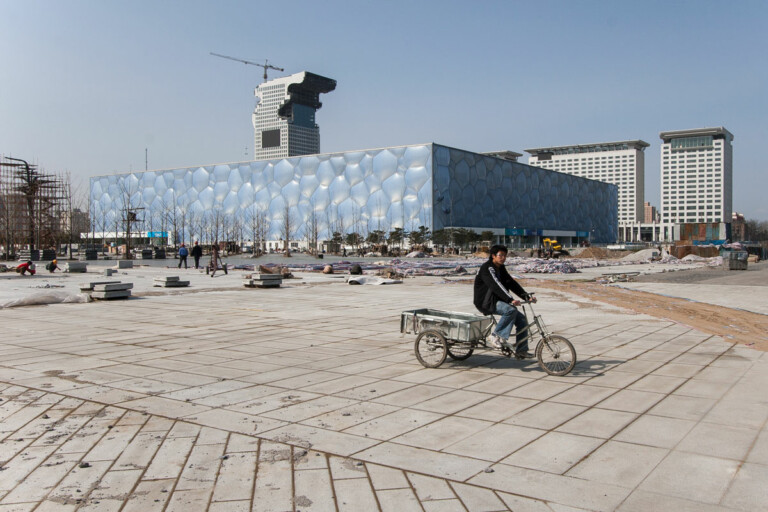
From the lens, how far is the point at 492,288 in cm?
722

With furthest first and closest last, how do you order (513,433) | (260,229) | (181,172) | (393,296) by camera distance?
(181,172) < (260,229) < (393,296) < (513,433)

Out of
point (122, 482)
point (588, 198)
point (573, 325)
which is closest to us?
point (122, 482)

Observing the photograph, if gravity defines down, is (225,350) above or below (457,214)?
below

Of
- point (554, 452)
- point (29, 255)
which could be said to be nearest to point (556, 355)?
point (554, 452)

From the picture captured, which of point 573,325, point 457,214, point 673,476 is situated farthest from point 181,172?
point 673,476

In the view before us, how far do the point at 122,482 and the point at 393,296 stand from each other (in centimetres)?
1396

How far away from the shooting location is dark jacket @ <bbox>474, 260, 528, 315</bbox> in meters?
7.19

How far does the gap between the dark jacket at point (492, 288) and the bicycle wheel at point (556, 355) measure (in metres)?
0.58

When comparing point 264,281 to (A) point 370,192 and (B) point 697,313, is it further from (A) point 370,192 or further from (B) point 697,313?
(A) point 370,192

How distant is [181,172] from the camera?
10212 cm

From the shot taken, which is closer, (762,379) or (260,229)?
(762,379)

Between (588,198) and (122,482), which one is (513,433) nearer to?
(122,482)

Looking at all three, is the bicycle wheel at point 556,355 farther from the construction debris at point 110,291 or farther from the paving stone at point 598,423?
the construction debris at point 110,291

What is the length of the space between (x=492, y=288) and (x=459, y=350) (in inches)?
46.5
